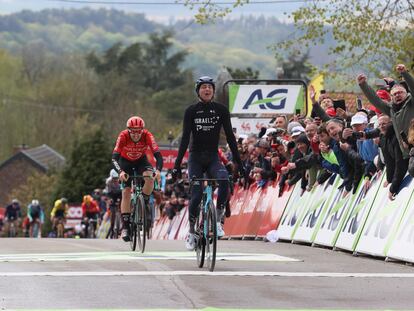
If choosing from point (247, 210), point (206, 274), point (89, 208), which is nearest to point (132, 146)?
point (206, 274)

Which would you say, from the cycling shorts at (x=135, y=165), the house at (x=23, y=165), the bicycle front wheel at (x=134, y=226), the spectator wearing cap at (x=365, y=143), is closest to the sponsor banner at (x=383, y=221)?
the spectator wearing cap at (x=365, y=143)

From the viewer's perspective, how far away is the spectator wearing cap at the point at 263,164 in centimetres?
2419

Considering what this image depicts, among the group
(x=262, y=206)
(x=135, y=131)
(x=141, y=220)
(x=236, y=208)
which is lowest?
(x=236, y=208)

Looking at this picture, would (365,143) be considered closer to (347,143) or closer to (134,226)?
(347,143)

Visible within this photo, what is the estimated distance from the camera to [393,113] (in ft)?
53.1

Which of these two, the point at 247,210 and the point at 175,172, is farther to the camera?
the point at 247,210

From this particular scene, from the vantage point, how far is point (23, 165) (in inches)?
4906

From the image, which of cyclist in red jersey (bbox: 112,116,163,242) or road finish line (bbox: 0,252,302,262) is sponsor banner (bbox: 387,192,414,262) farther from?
cyclist in red jersey (bbox: 112,116,163,242)

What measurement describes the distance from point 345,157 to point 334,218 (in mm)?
1002

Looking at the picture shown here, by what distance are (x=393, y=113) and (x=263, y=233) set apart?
8.17 m

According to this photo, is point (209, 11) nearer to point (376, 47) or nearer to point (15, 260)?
point (376, 47)

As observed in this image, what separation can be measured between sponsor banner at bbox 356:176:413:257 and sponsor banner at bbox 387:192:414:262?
0.46ft

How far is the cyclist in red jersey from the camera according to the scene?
715 inches

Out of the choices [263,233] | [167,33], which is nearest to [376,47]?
[263,233]
